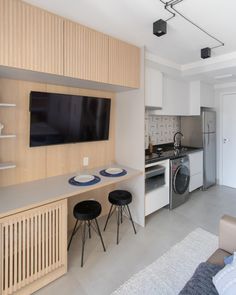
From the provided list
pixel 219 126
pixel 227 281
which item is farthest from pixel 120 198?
pixel 219 126

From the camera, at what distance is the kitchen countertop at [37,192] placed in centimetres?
153

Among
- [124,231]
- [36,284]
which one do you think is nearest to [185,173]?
[124,231]

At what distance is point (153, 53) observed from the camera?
2.70 m

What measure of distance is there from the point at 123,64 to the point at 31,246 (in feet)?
6.90

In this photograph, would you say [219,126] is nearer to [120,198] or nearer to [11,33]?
[120,198]

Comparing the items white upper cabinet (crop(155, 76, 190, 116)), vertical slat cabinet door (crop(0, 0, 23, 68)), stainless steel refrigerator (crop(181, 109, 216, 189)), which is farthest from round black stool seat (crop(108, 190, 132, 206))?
stainless steel refrigerator (crop(181, 109, 216, 189))

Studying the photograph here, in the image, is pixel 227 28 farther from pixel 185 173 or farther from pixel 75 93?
pixel 185 173

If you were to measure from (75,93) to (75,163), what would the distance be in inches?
35.1

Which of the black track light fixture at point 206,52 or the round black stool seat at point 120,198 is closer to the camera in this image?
the round black stool seat at point 120,198

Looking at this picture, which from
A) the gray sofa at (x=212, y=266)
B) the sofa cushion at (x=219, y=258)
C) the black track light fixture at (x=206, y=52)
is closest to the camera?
the gray sofa at (x=212, y=266)

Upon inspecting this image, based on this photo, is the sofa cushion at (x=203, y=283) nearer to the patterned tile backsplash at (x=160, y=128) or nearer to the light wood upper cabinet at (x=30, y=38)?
the light wood upper cabinet at (x=30, y=38)

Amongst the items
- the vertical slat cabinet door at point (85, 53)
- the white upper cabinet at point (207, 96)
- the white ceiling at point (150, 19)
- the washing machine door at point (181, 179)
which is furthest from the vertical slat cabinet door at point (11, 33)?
the white upper cabinet at point (207, 96)

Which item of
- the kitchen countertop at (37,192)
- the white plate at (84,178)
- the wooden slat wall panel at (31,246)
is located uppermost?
the white plate at (84,178)

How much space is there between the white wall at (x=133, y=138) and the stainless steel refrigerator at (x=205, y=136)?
1.92 m
